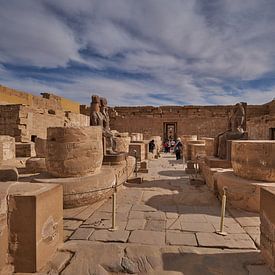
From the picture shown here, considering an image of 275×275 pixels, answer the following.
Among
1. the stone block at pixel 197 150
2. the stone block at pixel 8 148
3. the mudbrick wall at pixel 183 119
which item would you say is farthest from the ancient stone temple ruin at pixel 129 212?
the mudbrick wall at pixel 183 119

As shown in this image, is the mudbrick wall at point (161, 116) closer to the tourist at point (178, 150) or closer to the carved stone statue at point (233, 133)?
the tourist at point (178, 150)

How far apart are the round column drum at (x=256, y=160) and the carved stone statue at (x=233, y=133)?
2296 mm

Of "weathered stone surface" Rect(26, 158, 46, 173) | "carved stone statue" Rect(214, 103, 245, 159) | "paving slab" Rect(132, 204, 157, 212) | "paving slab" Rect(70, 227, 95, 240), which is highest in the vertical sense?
"carved stone statue" Rect(214, 103, 245, 159)

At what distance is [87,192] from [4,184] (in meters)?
2.14

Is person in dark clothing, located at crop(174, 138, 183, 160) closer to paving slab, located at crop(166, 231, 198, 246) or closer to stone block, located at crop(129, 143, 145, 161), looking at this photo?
stone block, located at crop(129, 143, 145, 161)

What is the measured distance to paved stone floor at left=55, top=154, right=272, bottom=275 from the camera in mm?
2719

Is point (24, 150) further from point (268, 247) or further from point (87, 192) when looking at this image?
point (268, 247)

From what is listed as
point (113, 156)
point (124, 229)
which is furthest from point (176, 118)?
point (124, 229)

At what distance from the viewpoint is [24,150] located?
40.5 feet

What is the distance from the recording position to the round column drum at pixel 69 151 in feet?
16.6

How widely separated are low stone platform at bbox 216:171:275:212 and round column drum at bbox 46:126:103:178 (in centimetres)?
329

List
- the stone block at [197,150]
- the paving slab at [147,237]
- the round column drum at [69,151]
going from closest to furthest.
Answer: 1. the paving slab at [147,237]
2. the round column drum at [69,151]
3. the stone block at [197,150]

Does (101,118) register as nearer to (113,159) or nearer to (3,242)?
(113,159)

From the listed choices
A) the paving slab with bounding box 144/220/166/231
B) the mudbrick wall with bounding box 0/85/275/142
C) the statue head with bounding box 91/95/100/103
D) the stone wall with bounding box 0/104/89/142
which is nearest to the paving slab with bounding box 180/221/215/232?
the paving slab with bounding box 144/220/166/231
